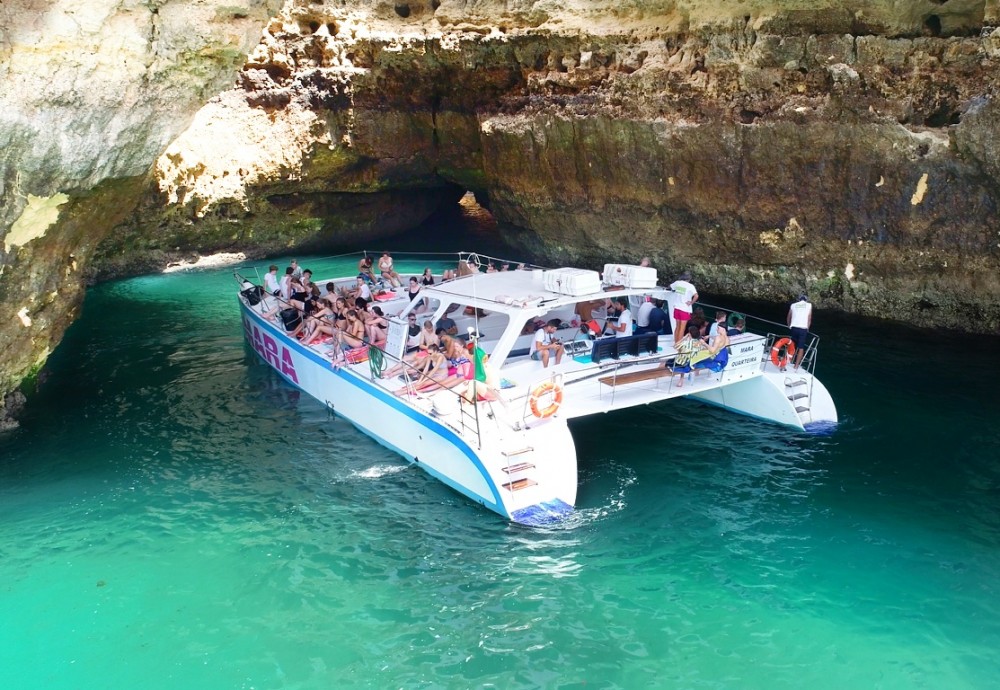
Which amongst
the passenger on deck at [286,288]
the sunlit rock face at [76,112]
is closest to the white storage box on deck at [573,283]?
the sunlit rock face at [76,112]

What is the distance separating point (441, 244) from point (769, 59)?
51.5ft

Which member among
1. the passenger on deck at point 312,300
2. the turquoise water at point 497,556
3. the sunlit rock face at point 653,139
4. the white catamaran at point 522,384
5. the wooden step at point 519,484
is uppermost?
the sunlit rock face at point 653,139

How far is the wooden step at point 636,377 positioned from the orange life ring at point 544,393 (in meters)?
1.08

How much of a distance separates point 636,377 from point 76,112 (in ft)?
29.2

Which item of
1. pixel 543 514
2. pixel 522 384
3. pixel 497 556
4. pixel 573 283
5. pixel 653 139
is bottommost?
pixel 497 556

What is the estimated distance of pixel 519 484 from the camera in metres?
9.80

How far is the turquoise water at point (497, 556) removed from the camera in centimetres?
740

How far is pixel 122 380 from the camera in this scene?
15.2 metres

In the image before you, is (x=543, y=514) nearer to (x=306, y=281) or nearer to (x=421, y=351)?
(x=421, y=351)

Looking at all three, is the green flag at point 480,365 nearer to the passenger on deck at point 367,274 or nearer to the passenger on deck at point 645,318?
the passenger on deck at point 645,318

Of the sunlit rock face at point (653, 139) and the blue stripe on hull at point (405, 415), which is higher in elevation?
the sunlit rock face at point (653, 139)

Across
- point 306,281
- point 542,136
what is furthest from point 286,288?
point 542,136

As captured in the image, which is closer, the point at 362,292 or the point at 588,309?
the point at 588,309

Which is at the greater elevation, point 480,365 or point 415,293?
point 415,293
